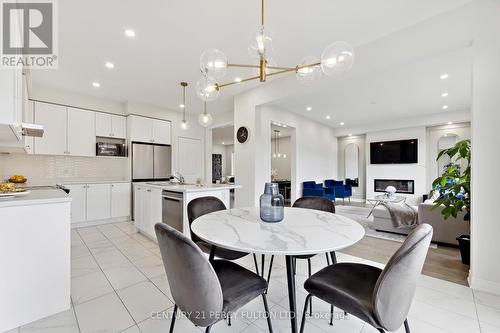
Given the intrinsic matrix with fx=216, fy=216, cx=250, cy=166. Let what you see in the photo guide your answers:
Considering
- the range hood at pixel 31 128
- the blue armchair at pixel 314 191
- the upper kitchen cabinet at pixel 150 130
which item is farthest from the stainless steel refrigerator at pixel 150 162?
the blue armchair at pixel 314 191

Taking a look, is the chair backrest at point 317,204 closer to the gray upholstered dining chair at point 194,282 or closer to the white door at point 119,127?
the gray upholstered dining chair at point 194,282

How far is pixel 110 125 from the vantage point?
4879 mm

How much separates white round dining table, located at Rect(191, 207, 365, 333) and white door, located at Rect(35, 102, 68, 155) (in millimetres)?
4326

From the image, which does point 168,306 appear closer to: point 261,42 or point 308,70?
point 261,42

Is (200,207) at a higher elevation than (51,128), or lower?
lower

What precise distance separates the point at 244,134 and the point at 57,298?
11.7 feet

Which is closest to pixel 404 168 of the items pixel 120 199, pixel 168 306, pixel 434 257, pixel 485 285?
pixel 434 257

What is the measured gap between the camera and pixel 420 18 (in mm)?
2371

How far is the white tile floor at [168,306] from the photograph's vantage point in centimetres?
156

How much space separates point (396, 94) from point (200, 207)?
493 centimetres

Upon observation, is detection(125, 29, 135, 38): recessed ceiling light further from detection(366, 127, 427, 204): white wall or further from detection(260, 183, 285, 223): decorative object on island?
detection(366, 127, 427, 204): white wall

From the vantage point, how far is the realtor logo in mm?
1495

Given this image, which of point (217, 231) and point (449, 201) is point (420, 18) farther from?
point (217, 231)

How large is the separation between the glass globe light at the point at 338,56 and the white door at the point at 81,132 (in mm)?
4920
